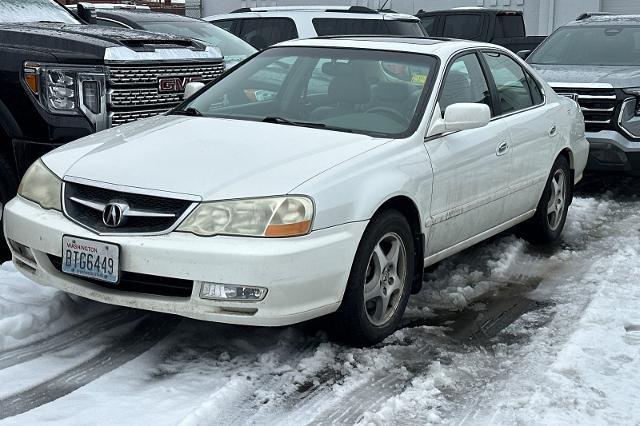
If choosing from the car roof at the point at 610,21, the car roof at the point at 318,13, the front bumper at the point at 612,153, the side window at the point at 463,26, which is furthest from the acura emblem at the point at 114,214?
the side window at the point at 463,26

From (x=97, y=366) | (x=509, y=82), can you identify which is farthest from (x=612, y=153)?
(x=97, y=366)

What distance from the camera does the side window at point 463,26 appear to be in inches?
653

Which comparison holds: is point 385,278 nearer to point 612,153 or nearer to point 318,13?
point 612,153

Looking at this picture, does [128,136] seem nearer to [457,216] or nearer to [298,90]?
[298,90]

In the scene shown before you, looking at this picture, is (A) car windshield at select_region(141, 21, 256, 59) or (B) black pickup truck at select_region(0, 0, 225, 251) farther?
(A) car windshield at select_region(141, 21, 256, 59)

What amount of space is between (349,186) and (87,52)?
99.1 inches

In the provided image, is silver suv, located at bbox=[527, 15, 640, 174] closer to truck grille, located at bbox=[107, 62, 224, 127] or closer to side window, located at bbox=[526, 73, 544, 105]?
side window, located at bbox=[526, 73, 544, 105]

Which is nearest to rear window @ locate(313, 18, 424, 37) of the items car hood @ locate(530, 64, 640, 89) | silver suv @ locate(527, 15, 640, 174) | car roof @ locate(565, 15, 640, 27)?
car roof @ locate(565, 15, 640, 27)

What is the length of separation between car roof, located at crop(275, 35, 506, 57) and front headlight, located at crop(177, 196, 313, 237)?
6.29 feet

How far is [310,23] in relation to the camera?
11453 mm

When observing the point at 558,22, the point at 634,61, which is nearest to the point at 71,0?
the point at 558,22

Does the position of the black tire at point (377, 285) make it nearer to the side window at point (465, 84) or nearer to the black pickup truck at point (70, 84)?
the side window at point (465, 84)

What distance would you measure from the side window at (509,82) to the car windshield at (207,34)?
377 cm

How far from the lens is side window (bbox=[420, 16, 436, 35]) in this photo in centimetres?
1711
